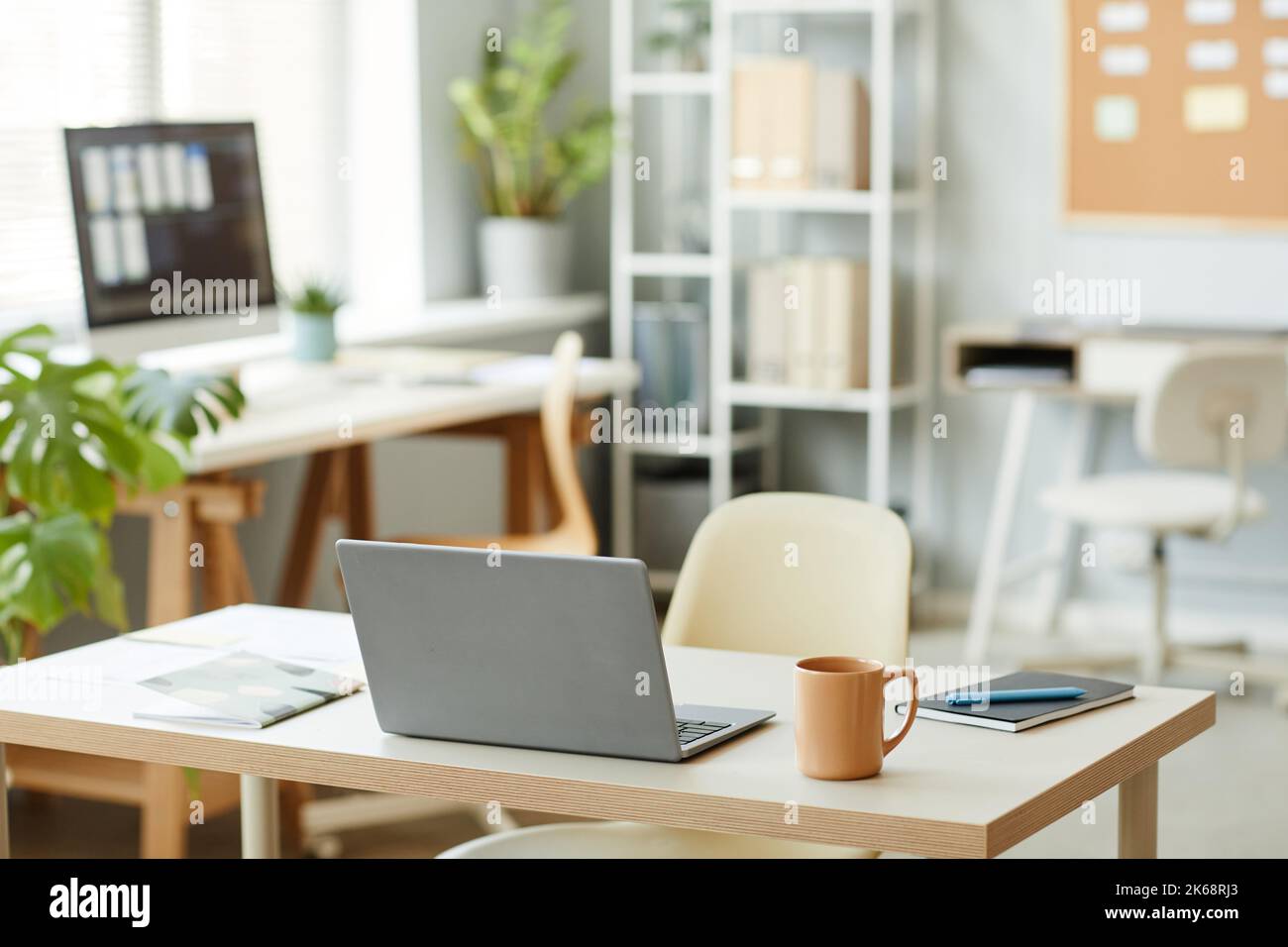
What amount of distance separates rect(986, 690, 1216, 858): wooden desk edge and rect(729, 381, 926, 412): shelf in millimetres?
2905

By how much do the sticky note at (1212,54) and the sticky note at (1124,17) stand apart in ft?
0.44

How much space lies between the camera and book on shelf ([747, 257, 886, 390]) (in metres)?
4.68

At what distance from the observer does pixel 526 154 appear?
15.8 feet

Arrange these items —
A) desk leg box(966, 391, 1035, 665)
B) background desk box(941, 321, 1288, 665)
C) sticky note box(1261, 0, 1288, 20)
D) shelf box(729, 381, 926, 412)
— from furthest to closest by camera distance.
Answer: shelf box(729, 381, 926, 412), desk leg box(966, 391, 1035, 665), sticky note box(1261, 0, 1288, 20), background desk box(941, 321, 1288, 665)

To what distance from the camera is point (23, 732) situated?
68.9 inches

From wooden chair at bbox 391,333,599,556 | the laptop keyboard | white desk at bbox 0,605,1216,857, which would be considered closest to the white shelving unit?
wooden chair at bbox 391,333,599,556

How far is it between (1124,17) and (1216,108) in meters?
0.33

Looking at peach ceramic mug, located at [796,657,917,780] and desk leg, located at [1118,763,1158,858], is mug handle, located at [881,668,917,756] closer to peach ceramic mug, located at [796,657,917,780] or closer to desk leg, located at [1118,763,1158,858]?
peach ceramic mug, located at [796,657,917,780]

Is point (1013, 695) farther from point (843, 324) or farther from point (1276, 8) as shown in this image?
point (1276, 8)

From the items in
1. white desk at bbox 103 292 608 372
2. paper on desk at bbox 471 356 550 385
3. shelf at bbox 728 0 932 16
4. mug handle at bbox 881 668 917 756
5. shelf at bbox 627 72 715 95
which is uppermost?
shelf at bbox 728 0 932 16

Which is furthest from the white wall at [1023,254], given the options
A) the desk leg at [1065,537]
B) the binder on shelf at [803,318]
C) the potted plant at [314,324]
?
the potted plant at [314,324]

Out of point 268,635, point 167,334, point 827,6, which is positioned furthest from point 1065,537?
point 268,635

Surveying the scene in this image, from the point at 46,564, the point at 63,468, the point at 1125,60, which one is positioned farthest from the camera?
the point at 1125,60
